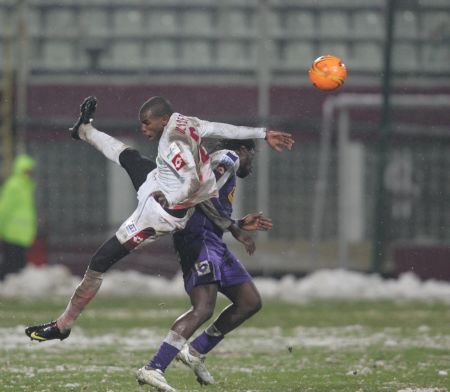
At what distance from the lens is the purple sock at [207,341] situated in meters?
9.95

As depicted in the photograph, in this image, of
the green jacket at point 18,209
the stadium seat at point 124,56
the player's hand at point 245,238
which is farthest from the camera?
the stadium seat at point 124,56

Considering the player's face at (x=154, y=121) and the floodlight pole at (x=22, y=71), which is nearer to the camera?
the player's face at (x=154, y=121)

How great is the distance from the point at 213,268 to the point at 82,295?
94cm

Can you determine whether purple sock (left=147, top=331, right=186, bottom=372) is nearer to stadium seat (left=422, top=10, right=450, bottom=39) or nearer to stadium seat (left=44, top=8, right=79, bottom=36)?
stadium seat (left=422, top=10, right=450, bottom=39)

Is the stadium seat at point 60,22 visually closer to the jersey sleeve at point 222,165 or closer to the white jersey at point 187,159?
the jersey sleeve at point 222,165

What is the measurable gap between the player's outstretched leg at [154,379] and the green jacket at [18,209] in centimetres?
1259

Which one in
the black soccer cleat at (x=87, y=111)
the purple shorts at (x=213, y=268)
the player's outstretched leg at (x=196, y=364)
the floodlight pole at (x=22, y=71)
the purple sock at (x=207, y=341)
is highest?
the floodlight pole at (x=22, y=71)

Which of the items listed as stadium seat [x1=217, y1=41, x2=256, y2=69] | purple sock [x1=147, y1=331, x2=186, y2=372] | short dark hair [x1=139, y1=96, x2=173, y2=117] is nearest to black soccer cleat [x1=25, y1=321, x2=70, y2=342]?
purple sock [x1=147, y1=331, x2=186, y2=372]

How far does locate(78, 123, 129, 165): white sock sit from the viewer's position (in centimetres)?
1006

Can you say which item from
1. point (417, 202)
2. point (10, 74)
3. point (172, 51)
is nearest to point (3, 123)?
point (10, 74)

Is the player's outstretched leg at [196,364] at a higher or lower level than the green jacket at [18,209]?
lower

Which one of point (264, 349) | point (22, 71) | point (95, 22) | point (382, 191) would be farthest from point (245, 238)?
point (95, 22)

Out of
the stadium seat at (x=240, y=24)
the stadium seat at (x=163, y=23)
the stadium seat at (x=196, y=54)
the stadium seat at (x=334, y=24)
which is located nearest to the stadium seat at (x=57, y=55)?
the stadium seat at (x=163, y=23)

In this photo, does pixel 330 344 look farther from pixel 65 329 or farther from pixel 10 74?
pixel 10 74
